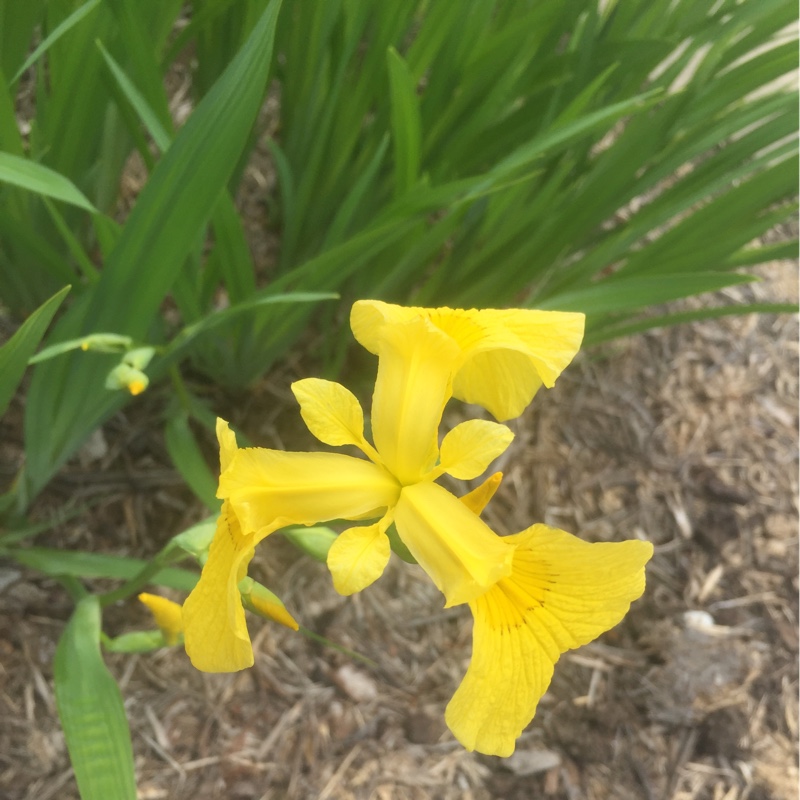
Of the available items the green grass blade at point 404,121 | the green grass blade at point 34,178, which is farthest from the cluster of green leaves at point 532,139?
the green grass blade at point 34,178

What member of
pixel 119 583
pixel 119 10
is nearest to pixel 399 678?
pixel 119 583

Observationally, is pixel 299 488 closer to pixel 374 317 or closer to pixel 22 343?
pixel 374 317

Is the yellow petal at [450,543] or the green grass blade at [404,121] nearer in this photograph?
the yellow petal at [450,543]

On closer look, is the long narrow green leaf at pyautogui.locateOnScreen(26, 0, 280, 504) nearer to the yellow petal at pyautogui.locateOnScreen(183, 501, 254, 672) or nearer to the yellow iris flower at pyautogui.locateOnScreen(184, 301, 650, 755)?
the yellow iris flower at pyautogui.locateOnScreen(184, 301, 650, 755)

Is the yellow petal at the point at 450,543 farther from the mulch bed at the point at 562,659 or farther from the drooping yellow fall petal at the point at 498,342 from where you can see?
the mulch bed at the point at 562,659

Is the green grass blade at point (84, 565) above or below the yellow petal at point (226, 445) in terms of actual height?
below

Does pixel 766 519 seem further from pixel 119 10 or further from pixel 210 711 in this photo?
pixel 119 10

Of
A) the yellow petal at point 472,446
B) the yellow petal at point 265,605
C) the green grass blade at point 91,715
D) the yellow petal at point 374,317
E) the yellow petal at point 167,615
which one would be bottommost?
the green grass blade at point 91,715
